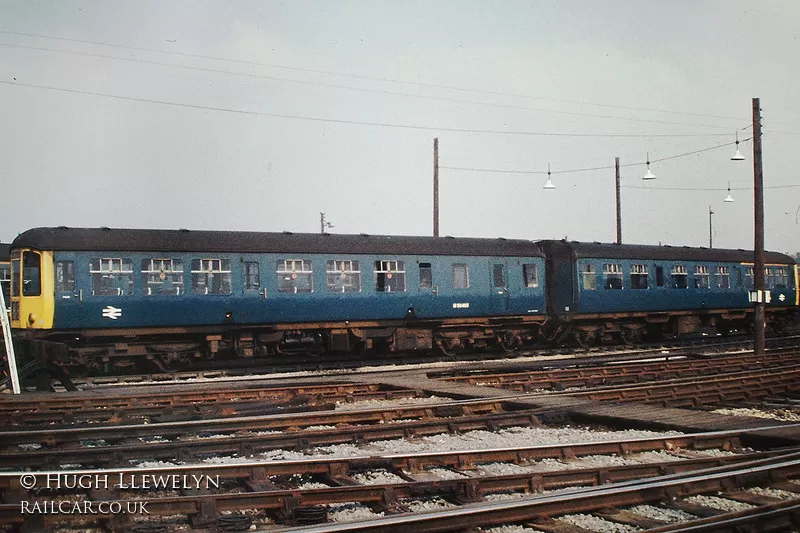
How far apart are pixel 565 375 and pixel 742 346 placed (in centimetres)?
1334

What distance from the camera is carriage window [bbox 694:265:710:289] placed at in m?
32.0

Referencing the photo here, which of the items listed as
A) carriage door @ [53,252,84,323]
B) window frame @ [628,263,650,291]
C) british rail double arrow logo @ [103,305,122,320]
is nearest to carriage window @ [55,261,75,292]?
carriage door @ [53,252,84,323]

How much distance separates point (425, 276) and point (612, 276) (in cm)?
811

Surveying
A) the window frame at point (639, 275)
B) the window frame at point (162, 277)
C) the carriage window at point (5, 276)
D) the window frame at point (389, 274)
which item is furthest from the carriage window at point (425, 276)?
the carriage window at point (5, 276)

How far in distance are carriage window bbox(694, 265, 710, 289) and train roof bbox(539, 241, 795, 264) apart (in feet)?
1.17

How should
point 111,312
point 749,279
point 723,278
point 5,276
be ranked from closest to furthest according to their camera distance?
1. point 111,312
2. point 5,276
3. point 723,278
4. point 749,279

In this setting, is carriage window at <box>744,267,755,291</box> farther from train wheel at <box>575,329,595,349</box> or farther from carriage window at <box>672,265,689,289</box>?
train wheel at <box>575,329,595,349</box>

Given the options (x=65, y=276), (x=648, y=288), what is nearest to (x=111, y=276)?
(x=65, y=276)

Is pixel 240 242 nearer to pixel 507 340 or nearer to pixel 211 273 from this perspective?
pixel 211 273

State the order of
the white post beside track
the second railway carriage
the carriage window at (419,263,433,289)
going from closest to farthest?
1. the white post beside track
2. the carriage window at (419,263,433,289)
3. the second railway carriage

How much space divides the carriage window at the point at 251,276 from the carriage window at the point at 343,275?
198 centimetres

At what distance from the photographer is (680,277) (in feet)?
103

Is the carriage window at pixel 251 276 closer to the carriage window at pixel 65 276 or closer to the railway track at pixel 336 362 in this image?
the railway track at pixel 336 362

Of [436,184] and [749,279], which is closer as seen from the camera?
[436,184]
